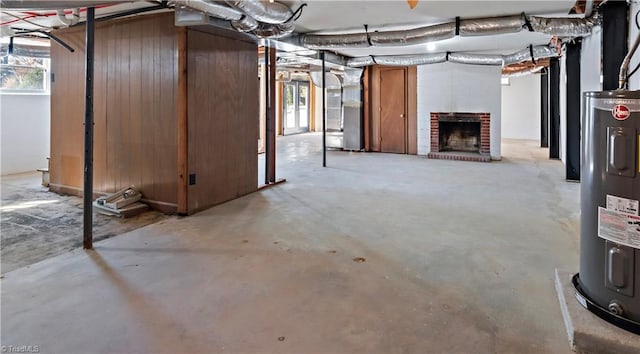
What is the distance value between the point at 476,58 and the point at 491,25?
2907 mm

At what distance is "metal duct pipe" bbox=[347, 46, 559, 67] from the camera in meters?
6.70

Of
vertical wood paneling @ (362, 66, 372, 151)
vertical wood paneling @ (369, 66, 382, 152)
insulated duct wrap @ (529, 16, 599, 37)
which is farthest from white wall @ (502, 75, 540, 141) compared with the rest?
insulated duct wrap @ (529, 16, 599, 37)

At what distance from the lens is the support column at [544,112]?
10.3 metres

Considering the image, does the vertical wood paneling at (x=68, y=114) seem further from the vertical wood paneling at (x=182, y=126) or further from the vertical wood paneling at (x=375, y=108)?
the vertical wood paneling at (x=375, y=108)

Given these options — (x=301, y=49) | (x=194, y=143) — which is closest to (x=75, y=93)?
(x=194, y=143)

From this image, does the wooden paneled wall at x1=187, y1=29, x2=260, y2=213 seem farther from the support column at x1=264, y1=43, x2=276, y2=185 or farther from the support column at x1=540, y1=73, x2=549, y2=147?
the support column at x1=540, y1=73, x2=549, y2=147

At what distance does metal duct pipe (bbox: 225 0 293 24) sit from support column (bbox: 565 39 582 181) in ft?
14.7

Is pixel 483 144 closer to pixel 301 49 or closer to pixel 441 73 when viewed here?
pixel 441 73

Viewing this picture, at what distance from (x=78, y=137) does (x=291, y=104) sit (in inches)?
424

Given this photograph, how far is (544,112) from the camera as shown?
10.5 metres

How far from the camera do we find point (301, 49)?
19.6ft

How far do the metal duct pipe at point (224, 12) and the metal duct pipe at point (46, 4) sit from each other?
67 cm

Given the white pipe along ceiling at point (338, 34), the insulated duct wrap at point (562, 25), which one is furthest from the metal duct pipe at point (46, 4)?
the insulated duct wrap at point (562, 25)

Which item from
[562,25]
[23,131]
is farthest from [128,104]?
[562,25]
